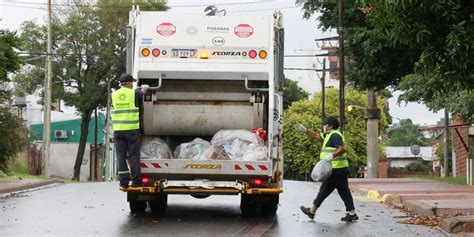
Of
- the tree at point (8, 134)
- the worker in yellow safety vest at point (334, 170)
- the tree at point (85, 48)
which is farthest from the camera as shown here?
the tree at point (85, 48)

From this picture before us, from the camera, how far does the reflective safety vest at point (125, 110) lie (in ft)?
37.8

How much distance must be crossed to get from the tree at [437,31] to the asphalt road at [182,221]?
2182 mm

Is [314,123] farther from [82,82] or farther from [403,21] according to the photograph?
[403,21]

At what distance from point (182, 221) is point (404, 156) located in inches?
3376

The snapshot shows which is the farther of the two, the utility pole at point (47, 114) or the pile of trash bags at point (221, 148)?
the utility pole at point (47, 114)

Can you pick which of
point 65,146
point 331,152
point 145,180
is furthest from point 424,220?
point 65,146

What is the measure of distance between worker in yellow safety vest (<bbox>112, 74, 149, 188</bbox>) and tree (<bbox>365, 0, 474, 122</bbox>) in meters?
3.55

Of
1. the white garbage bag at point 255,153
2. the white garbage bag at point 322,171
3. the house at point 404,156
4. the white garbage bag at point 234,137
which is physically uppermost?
the white garbage bag at point 234,137

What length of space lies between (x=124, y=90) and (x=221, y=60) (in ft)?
5.05

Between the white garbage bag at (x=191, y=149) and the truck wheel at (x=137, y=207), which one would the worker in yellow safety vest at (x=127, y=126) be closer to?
the white garbage bag at (x=191, y=149)

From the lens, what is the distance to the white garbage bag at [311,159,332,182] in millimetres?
11688

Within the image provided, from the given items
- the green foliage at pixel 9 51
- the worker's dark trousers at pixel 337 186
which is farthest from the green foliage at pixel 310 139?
the worker's dark trousers at pixel 337 186

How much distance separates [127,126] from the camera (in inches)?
455

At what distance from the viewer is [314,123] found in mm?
59594
